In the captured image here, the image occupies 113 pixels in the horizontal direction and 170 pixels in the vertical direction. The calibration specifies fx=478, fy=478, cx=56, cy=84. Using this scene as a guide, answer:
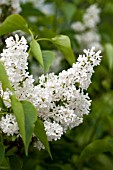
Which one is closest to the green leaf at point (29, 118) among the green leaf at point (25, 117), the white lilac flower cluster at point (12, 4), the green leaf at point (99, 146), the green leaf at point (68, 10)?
the green leaf at point (25, 117)

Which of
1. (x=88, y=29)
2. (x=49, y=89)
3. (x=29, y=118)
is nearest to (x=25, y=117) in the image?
(x=29, y=118)

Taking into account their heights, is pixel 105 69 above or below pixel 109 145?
above

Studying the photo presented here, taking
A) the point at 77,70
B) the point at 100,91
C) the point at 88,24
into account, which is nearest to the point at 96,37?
the point at 88,24

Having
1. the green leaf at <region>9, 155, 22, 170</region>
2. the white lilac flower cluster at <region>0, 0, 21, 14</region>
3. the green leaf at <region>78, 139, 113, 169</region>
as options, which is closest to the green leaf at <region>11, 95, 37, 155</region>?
the green leaf at <region>9, 155, 22, 170</region>

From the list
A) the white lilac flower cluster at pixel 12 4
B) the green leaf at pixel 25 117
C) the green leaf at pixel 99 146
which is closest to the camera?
the green leaf at pixel 25 117

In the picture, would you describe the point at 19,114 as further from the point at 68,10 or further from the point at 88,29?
the point at 88,29

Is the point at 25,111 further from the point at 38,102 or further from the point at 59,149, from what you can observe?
the point at 59,149

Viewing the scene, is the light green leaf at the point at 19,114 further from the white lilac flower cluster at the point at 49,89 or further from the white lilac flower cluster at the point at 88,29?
the white lilac flower cluster at the point at 88,29
